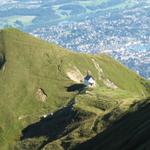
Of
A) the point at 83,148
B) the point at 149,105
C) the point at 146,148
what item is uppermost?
the point at 146,148

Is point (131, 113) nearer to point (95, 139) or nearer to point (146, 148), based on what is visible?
point (95, 139)

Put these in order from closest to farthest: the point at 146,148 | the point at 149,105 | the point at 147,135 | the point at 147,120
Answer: the point at 146,148
the point at 147,135
the point at 147,120
the point at 149,105

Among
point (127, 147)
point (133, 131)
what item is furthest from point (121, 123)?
point (127, 147)

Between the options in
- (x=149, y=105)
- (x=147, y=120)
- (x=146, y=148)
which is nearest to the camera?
(x=146, y=148)

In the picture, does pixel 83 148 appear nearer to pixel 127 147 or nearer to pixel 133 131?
pixel 133 131

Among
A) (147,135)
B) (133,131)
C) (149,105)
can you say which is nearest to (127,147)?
(147,135)

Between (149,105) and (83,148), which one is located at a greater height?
(149,105)

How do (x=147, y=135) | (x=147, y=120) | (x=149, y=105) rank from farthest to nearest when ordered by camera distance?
(x=149, y=105)
(x=147, y=120)
(x=147, y=135)

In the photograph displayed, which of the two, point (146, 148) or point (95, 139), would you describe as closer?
point (146, 148)

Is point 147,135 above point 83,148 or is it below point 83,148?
above
